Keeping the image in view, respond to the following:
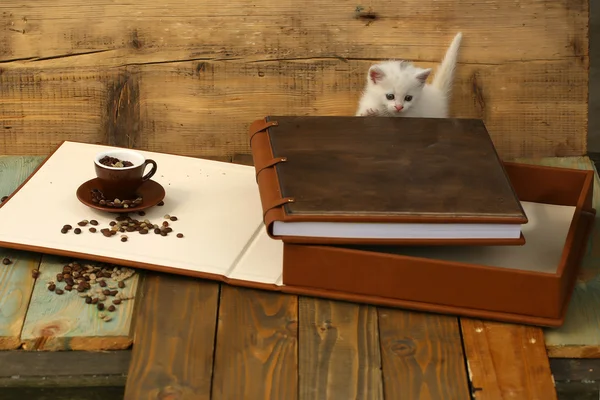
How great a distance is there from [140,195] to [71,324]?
11.9 inches

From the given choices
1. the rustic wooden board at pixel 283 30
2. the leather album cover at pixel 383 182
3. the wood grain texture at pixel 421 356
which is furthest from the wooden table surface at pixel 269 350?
the rustic wooden board at pixel 283 30

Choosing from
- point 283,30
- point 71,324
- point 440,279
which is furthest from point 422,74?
point 71,324

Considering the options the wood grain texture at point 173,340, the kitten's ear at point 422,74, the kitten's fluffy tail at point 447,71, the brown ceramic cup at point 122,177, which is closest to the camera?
the wood grain texture at point 173,340

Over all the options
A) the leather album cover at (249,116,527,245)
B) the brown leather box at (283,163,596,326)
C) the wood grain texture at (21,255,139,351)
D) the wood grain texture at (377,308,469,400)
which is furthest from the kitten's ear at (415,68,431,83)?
the wood grain texture at (21,255,139,351)

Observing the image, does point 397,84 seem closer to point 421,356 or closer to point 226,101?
point 226,101

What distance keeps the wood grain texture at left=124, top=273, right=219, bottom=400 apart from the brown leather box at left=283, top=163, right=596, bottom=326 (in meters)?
0.13

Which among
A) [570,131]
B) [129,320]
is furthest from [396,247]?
[570,131]

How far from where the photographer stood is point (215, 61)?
5.29ft

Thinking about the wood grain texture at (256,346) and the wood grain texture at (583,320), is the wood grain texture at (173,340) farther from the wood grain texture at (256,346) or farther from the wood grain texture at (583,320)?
the wood grain texture at (583,320)

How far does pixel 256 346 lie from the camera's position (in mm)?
1060

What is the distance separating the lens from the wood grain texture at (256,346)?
0.99 metres

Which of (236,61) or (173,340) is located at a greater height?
(236,61)

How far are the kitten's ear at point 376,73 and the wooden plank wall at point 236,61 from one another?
0.14 m

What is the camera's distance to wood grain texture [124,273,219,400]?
0.99m
